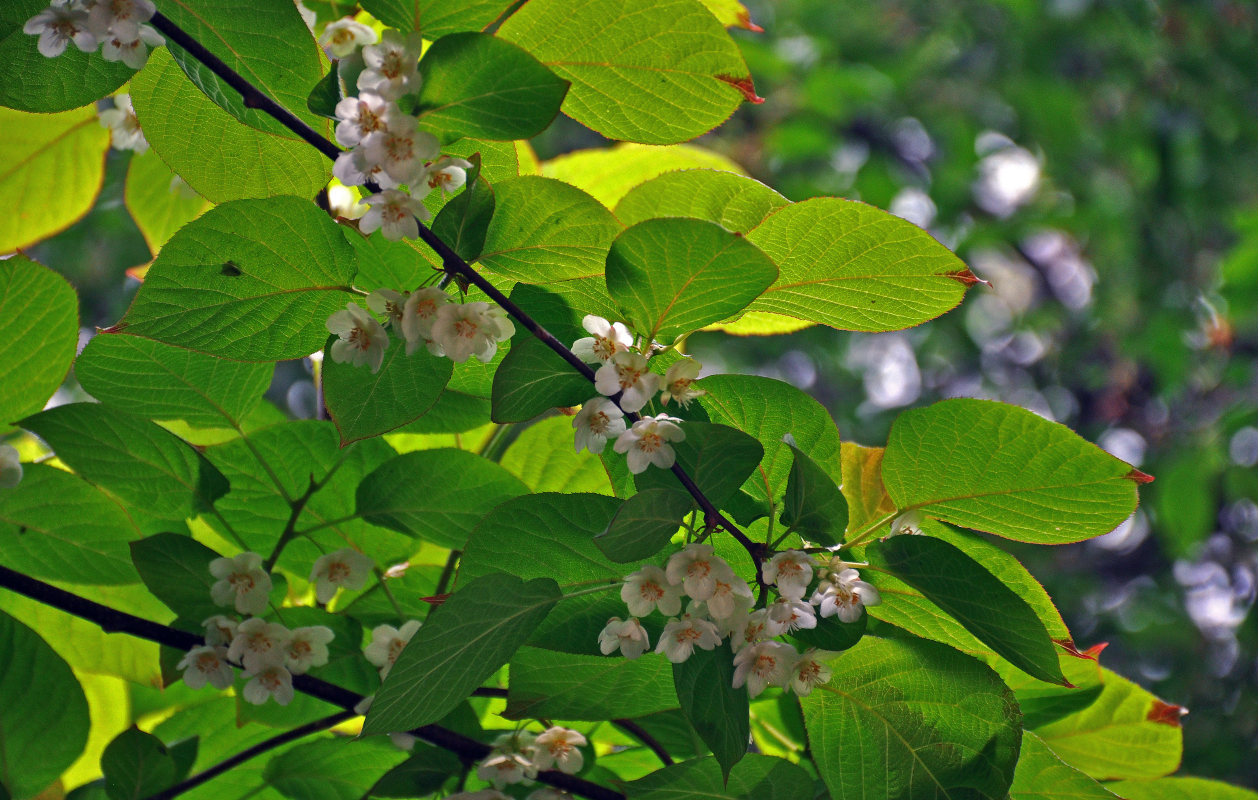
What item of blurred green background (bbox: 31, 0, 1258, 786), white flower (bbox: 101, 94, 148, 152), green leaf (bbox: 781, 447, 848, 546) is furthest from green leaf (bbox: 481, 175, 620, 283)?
blurred green background (bbox: 31, 0, 1258, 786)

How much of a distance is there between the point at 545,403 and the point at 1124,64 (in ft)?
14.4

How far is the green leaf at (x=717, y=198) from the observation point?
47 centimetres

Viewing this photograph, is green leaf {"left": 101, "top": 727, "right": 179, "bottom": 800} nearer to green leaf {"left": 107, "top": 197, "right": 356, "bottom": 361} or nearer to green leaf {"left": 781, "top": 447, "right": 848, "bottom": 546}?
green leaf {"left": 107, "top": 197, "right": 356, "bottom": 361}

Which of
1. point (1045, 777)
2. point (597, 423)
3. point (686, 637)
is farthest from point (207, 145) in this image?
point (1045, 777)

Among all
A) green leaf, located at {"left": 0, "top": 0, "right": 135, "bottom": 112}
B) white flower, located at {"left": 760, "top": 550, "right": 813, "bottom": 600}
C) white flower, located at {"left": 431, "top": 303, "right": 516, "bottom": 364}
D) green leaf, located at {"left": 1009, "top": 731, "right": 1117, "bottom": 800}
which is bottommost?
green leaf, located at {"left": 1009, "top": 731, "right": 1117, "bottom": 800}

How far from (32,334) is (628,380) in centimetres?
40

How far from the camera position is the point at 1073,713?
644mm

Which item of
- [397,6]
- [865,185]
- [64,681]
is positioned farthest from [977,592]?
[865,185]

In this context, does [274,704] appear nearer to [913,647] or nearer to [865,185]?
[913,647]

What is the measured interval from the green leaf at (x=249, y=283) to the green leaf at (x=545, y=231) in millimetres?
80

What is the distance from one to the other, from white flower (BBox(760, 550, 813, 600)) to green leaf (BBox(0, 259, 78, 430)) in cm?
46

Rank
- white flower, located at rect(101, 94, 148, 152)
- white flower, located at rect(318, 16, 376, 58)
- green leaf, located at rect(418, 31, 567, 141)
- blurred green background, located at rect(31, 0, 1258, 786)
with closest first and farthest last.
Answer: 1. green leaf, located at rect(418, 31, 567, 141)
2. white flower, located at rect(318, 16, 376, 58)
3. white flower, located at rect(101, 94, 148, 152)
4. blurred green background, located at rect(31, 0, 1258, 786)

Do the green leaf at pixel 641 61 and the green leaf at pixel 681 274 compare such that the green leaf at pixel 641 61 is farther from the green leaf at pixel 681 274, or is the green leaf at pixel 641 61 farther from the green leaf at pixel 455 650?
the green leaf at pixel 455 650

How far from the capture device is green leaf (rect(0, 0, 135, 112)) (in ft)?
1.57
